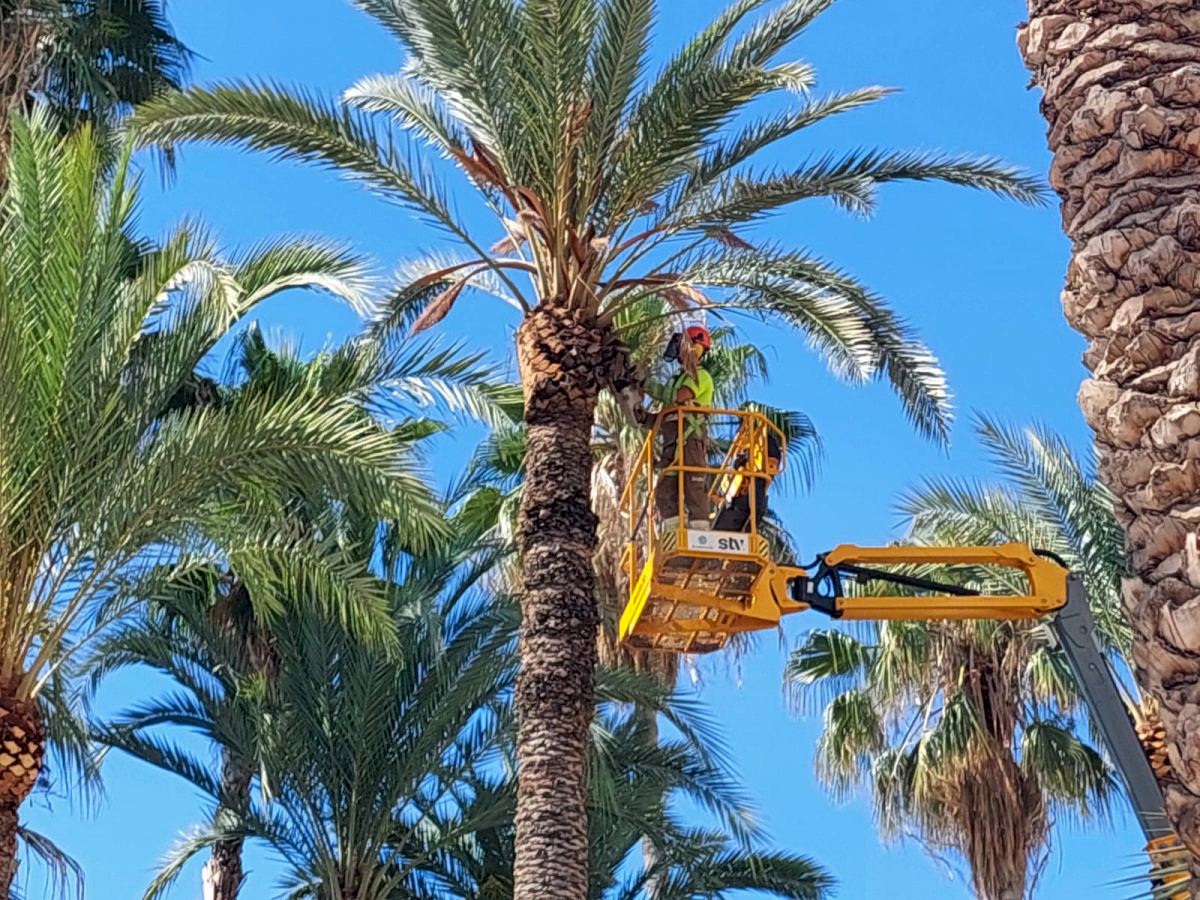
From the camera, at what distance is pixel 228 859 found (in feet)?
58.4

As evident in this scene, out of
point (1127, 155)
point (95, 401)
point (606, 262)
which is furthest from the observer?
point (606, 262)

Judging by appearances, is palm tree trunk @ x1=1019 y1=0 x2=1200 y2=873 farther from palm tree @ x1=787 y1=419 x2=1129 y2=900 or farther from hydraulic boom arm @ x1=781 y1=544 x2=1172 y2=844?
palm tree @ x1=787 y1=419 x2=1129 y2=900

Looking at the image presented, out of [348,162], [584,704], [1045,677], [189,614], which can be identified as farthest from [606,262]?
[1045,677]

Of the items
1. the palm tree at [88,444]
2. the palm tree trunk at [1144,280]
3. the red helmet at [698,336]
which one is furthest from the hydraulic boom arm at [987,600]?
the palm tree trunk at [1144,280]

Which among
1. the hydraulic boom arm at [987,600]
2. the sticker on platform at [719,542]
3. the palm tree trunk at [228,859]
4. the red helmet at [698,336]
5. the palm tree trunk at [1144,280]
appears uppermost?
the red helmet at [698,336]

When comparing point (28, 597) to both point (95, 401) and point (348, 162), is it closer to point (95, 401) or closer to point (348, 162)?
point (95, 401)

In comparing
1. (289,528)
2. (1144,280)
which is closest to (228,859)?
(289,528)

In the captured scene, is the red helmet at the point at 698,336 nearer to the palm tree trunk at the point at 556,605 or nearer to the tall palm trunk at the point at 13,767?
the palm tree trunk at the point at 556,605

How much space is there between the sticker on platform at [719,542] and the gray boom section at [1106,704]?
6.52ft

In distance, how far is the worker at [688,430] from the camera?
36.2 ft

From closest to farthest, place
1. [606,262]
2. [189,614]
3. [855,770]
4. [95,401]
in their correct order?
[95,401] < [606,262] < [189,614] < [855,770]

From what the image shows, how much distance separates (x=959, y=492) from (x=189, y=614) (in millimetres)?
7890

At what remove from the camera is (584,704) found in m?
11.7

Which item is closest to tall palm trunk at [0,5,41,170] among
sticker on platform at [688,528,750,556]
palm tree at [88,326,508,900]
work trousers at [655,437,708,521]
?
palm tree at [88,326,508,900]
